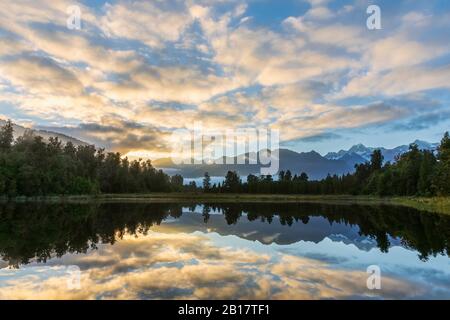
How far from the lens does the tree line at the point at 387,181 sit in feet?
295

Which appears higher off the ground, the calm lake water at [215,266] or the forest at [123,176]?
the forest at [123,176]

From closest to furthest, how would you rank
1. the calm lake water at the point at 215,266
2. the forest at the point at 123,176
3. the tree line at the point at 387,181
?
the calm lake water at the point at 215,266, the tree line at the point at 387,181, the forest at the point at 123,176

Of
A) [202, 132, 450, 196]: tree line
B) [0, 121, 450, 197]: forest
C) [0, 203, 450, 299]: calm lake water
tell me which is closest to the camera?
[0, 203, 450, 299]: calm lake water

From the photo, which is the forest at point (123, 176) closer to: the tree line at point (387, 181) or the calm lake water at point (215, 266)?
the tree line at point (387, 181)

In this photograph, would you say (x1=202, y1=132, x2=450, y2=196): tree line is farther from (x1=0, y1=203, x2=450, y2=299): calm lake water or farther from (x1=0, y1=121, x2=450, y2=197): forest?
(x1=0, y1=203, x2=450, y2=299): calm lake water

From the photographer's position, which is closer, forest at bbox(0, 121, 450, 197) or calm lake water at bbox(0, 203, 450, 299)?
calm lake water at bbox(0, 203, 450, 299)

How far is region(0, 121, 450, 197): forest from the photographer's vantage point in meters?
101

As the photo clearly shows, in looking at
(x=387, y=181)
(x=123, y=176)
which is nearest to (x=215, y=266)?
(x=387, y=181)

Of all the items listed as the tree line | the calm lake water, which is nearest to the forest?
the tree line

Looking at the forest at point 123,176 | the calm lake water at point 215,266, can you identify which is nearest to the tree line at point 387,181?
the forest at point 123,176

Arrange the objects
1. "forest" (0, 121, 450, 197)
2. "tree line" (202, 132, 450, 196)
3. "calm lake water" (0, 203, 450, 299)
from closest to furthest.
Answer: "calm lake water" (0, 203, 450, 299) → "tree line" (202, 132, 450, 196) → "forest" (0, 121, 450, 197)

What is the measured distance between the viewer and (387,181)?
138750mm
